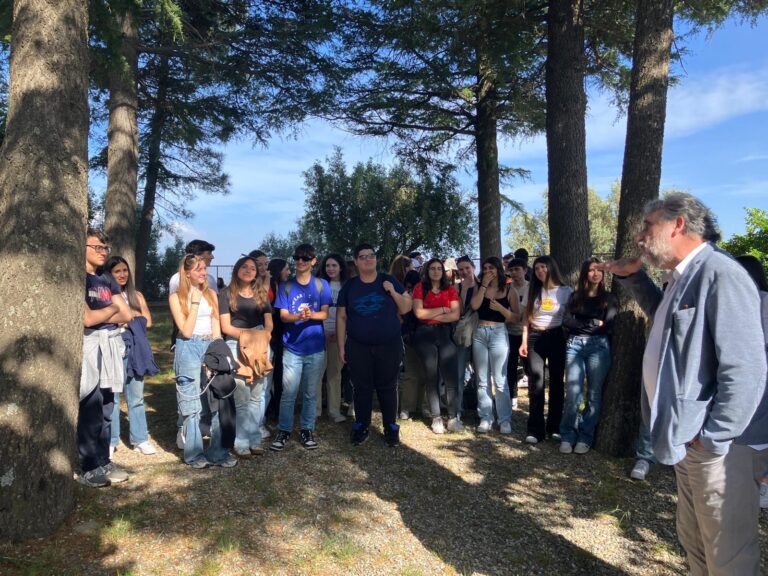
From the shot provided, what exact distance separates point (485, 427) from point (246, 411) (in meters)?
2.55

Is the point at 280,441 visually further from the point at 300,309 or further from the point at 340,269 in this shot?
the point at 340,269

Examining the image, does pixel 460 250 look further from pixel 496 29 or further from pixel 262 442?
pixel 262 442

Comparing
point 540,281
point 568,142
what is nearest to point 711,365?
point 540,281

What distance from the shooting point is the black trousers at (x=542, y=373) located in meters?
5.61

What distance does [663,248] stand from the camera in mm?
2537

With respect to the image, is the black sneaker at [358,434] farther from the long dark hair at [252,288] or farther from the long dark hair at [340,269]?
the long dark hair at [340,269]

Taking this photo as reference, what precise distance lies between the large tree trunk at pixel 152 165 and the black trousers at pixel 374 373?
9.10 m

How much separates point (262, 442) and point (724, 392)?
13.8 ft

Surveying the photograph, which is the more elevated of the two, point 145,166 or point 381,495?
point 145,166

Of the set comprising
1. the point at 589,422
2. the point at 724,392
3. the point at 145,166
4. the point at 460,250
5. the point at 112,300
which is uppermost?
the point at 145,166

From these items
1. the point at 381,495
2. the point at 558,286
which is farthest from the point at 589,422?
the point at 381,495

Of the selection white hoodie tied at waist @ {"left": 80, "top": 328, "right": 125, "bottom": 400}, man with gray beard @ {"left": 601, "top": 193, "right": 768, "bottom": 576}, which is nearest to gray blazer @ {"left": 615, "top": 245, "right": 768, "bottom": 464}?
man with gray beard @ {"left": 601, "top": 193, "right": 768, "bottom": 576}

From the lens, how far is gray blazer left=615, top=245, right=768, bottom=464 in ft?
7.18

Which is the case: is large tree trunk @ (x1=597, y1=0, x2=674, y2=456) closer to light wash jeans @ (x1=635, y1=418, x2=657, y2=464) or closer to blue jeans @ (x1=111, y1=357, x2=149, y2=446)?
light wash jeans @ (x1=635, y1=418, x2=657, y2=464)
